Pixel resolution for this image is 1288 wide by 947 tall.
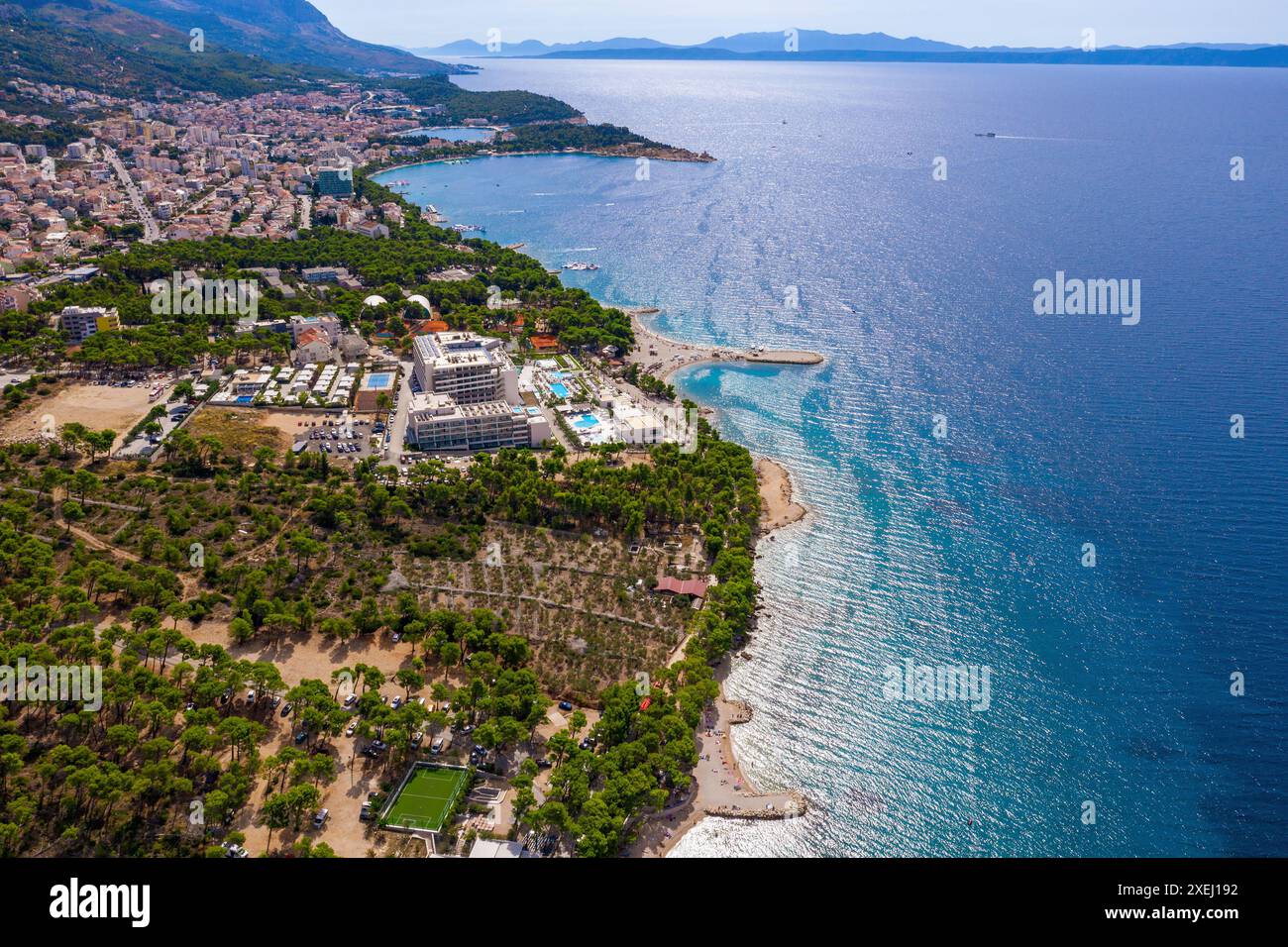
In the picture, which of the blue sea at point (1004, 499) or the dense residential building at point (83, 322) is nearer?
the blue sea at point (1004, 499)

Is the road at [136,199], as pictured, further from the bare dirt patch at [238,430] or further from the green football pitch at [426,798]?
the green football pitch at [426,798]

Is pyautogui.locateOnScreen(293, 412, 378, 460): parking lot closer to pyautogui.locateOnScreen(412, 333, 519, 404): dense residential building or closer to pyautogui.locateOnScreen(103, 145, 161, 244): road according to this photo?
pyautogui.locateOnScreen(412, 333, 519, 404): dense residential building

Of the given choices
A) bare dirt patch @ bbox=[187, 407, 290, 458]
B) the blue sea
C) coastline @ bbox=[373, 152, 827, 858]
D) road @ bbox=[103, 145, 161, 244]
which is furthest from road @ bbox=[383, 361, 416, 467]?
road @ bbox=[103, 145, 161, 244]

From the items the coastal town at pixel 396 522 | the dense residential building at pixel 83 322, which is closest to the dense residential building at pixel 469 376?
the coastal town at pixel 396 522

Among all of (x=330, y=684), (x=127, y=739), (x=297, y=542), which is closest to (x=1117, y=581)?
(x=330, y=684)
